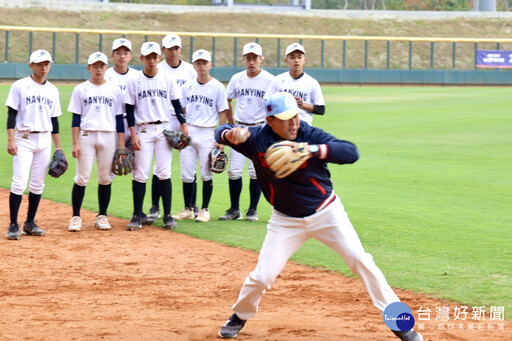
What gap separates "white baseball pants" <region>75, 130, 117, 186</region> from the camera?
28.0 ft

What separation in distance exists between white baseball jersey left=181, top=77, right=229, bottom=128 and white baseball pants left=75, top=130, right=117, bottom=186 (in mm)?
1131

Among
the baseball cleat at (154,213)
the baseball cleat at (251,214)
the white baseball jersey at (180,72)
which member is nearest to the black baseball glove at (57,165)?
the baseball cleat at (154,213)

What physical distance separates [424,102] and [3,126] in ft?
54.4

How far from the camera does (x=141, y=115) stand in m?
8.79

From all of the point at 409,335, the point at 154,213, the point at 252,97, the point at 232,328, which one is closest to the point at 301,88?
the point at 252,97

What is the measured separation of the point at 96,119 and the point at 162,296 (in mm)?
3116

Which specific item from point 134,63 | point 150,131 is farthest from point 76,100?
point 134,63

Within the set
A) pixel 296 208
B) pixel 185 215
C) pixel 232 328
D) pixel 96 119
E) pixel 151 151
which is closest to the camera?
pixel 296 208

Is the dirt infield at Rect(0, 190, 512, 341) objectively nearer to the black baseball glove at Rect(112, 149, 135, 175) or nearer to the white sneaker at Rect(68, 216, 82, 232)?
the white sneaker at Rect(68, 216, 82, 232)

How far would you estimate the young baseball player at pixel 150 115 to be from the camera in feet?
28.6

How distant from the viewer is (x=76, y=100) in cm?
852

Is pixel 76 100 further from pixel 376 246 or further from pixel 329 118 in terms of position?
pixel 329 118

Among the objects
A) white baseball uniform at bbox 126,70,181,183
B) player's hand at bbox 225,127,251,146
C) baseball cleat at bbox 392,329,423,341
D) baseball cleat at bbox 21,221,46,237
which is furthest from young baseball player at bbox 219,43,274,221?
baseball cleat at bbox 392,329,423,341

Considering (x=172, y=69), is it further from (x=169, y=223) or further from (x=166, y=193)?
(x=169, y=223)
